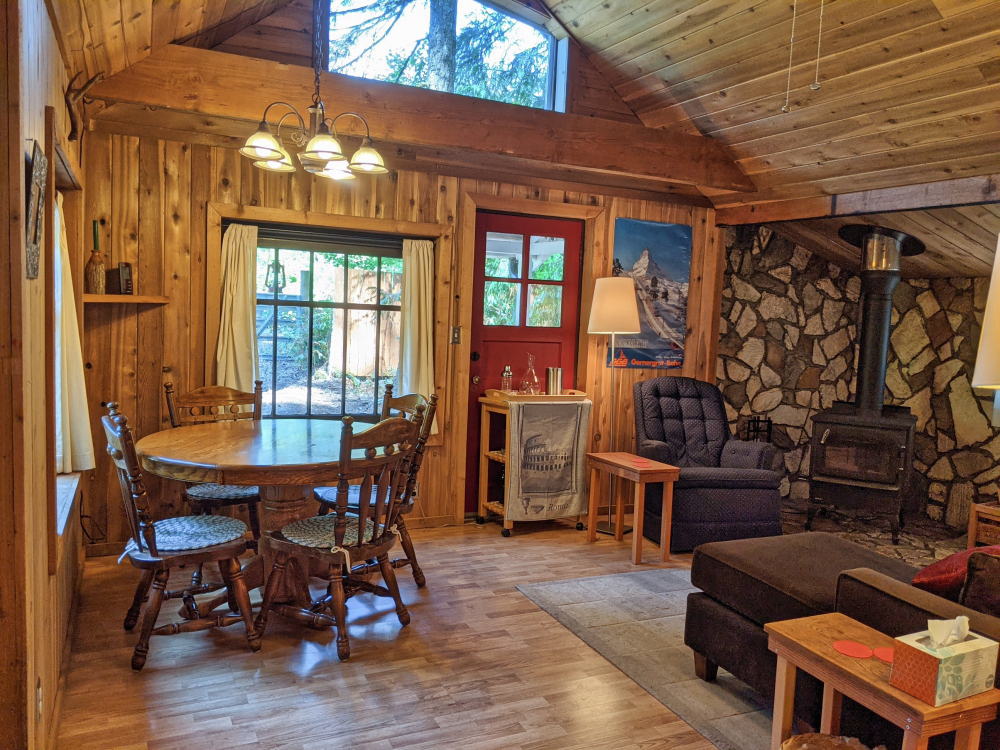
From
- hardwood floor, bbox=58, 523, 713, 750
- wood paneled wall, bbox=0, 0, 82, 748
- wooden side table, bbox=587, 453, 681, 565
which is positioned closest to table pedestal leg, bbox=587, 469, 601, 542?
wooden side table, bbox=587, 453, 681, 565

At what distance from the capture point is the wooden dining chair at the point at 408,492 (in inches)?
126

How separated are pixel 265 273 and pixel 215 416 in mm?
925

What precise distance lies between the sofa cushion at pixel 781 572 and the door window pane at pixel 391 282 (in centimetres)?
256

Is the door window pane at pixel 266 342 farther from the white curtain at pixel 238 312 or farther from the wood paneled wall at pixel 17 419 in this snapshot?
the wood paneled wall at pixel 17 419

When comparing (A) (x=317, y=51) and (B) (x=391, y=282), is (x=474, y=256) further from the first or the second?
(A) (x=317, y=51)

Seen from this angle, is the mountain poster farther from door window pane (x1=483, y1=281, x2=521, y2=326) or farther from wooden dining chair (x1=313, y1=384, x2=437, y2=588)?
wooden dining chair (x1=313, y1=384, x2=437, y2=588)

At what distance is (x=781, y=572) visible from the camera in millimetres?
2504

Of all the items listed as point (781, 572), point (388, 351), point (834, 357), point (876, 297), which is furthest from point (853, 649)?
point (834, 357)

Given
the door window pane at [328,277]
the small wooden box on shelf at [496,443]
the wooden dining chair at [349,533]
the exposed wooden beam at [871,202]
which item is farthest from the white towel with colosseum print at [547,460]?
the exposed wooden beam at [871,202]

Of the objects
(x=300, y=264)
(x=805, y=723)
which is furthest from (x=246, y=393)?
(x=805, y=723)

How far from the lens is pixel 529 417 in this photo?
4.52 meters

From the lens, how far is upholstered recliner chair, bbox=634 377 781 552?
14.2 ft

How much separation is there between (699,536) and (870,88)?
2598 millimetres

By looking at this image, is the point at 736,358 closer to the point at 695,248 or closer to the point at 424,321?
the point at 695,248
